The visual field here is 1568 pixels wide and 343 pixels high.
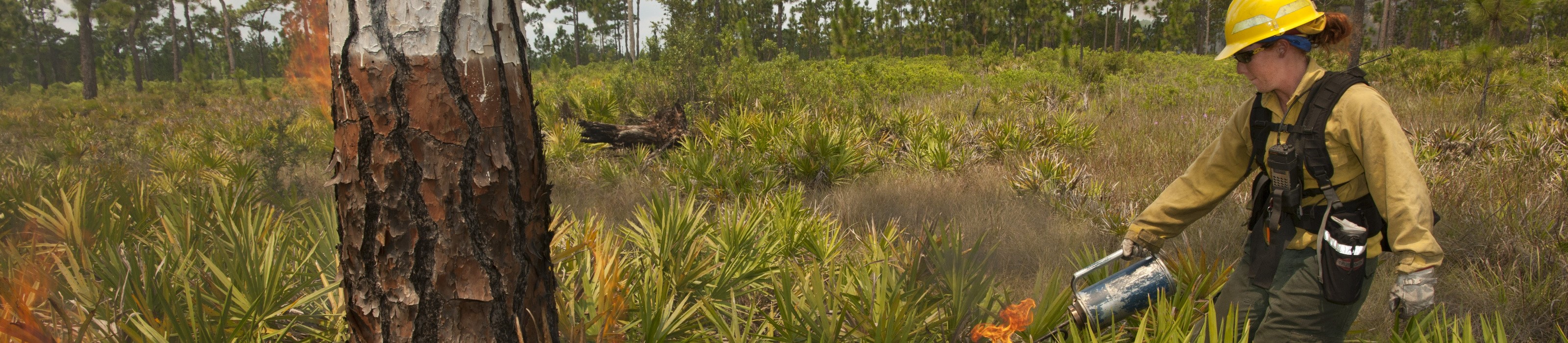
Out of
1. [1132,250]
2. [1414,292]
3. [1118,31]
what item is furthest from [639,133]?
[1118,31]

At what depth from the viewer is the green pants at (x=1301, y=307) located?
2.06 metres

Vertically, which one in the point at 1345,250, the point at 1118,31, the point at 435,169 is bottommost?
the point at 1345,250

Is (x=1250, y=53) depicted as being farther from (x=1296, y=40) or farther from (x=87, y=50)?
(x=87, y=50)

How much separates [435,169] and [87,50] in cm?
3347

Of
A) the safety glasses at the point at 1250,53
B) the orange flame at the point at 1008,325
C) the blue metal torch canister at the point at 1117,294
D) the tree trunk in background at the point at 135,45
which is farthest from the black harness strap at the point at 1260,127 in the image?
the tree trunk in background at the point at 135,45

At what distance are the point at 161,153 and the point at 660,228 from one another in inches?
328

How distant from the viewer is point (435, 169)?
1.54 m

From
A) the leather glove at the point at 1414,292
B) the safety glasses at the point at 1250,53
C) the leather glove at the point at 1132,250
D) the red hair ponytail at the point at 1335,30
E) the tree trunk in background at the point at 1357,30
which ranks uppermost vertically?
the tree trunk in background at the point at 1357,30

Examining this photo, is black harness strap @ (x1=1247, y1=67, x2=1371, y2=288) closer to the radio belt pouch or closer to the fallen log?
the radio belt pouch

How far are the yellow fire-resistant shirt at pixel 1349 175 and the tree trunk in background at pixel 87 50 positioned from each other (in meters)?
32.0

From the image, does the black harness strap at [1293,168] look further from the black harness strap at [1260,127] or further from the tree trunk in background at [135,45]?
the tree trunk in background at [135,45]

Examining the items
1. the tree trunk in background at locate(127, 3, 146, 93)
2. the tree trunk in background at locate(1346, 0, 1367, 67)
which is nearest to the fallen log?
the tree trunk in background at locate(1346, 0, 1367, 67)

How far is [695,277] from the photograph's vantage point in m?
2.73

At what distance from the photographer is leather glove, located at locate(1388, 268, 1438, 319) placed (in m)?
1.76
